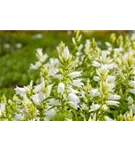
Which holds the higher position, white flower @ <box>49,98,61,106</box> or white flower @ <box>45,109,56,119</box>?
white flower @ <box>49,98,61,106</box>

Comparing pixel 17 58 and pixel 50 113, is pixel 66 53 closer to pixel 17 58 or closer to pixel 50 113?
pixel 50 113

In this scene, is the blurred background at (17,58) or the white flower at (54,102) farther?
the blurred background at (17,58)

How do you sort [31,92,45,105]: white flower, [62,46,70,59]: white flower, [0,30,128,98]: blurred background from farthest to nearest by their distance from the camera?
[0,30,128,98]: blurred background
[31,92,45,105]: white flower
[62,46,70,59]: white flower

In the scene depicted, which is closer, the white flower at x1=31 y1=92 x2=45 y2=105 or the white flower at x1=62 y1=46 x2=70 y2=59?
the white flower at x1=62 y1=46 x2=70 y2=59

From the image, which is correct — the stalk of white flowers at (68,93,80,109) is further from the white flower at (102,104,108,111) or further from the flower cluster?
the white flower at (102,104,108,111)

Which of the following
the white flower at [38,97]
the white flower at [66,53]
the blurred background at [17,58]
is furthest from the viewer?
the blurred background at [17,58]

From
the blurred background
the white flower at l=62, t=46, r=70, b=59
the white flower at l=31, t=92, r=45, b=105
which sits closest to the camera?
the white flower at l=62, t=46, r=70, b=59

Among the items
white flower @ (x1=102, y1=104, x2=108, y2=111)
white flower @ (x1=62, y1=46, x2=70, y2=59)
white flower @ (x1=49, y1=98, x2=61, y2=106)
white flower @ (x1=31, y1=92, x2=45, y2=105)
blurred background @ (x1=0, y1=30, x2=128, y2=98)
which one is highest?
blurred background @ (x1=0, y1=30, x2=128, y2=98)

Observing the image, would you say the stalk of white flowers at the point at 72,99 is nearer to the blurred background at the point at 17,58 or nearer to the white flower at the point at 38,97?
the white flower at the point at 38,97

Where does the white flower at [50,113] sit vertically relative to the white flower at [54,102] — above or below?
below

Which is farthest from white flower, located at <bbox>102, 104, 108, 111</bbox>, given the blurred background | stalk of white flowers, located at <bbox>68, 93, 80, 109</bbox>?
the blurred background

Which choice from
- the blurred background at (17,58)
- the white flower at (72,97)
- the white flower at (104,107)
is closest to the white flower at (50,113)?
the white flower at (72,97)

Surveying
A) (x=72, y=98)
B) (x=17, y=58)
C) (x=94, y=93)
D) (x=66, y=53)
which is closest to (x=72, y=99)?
(x=72, y=98)
